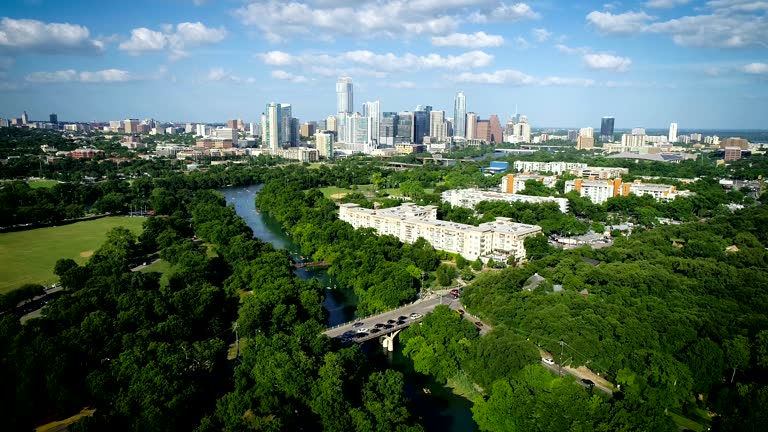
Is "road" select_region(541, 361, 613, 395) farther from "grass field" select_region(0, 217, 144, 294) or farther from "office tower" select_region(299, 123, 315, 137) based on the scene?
"office tower" select_region(299, 123, 315, 137)

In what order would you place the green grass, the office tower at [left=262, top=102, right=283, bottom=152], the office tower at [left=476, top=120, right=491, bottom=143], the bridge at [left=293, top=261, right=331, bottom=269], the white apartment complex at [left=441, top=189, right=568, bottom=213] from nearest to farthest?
the bridge at [left=293, top=261, right=331, bottom=269]
the white apartment complex at [left=441, top=189, right=568, bottom=213]
the green grass
the office tower at [left=262, top=102, right=283, bottom=152]
the office tower at [left=476, top=120, right=491, bottom=143]

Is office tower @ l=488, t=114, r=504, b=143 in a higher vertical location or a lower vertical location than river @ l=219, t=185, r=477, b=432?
higher

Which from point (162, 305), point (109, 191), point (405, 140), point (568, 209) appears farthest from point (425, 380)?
point (405, 140)

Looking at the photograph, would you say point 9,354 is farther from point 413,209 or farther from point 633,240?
point 633,240

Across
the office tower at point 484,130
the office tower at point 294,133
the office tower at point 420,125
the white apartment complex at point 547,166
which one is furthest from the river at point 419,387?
the office tower at point 484,130

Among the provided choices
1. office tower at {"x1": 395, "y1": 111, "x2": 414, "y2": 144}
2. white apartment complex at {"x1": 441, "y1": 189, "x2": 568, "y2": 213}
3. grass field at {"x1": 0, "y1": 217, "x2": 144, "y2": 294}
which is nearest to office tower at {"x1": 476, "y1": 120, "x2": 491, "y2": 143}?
office tower at {"x1": 395, "y1": 111, "x2": 414, "y2": 144}
